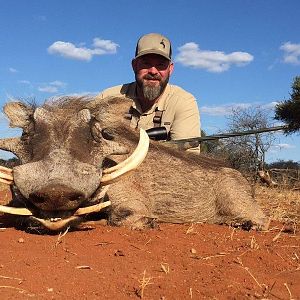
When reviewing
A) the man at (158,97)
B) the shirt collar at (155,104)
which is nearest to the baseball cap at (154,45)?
the man at (158,97)

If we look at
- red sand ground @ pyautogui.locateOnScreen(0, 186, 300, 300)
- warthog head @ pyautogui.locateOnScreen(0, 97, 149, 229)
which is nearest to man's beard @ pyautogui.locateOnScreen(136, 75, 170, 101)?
warthog head @ pyautogui.locateOnScreen(0, 97, 149, 229)

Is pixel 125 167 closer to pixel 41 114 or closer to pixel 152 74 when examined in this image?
pixel 41 114

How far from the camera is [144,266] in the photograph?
272 centimetres

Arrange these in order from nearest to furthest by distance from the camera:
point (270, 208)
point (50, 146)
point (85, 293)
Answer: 1. point (85, 293)
2. point (50, 146)
3. point (270, 208)

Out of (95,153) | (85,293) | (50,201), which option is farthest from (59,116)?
(85,293)

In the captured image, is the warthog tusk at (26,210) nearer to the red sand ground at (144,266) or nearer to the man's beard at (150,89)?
the red sand ground at (144,266)

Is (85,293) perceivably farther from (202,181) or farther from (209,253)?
(202,181)

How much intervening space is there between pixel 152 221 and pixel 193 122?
2661 millimetres

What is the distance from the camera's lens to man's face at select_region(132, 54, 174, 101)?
248 inches

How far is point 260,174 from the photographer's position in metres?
8.77

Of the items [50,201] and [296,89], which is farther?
[296,89]

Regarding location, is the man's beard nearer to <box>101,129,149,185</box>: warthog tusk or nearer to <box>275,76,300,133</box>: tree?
<box>101,129,149,185</box>: warthog tusk

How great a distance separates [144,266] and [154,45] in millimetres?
4122

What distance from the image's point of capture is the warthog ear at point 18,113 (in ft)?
13.2
